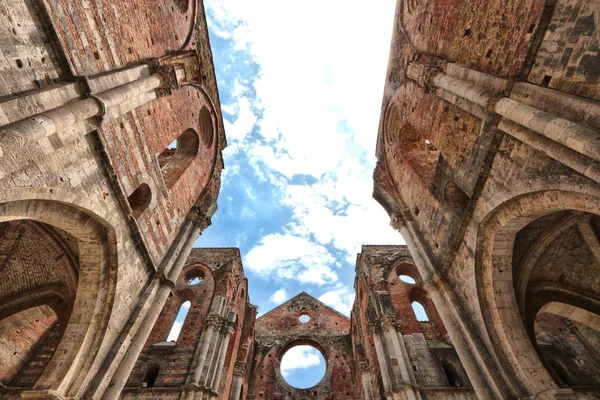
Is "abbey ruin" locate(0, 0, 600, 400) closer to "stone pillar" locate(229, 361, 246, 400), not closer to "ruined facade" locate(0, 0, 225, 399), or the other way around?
"ruined facade" locate(0, 0, 225, 399)

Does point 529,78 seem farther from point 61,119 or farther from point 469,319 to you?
point 61,119

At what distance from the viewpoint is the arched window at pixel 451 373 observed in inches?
382

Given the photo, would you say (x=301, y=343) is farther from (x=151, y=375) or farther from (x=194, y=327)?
(x=151, y=375)

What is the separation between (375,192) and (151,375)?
391 inches

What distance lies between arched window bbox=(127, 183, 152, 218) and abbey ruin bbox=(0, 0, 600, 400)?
4cm

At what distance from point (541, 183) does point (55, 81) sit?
689cm

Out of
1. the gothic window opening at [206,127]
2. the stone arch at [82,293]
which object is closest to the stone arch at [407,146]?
the gothic window opening at [206,127]

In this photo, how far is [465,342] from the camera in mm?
5883

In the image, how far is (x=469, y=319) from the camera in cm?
600

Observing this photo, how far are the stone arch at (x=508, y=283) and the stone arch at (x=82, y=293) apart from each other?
681 cm

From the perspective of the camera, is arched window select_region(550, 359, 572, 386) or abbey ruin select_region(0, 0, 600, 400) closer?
abbey ruin select_region(0, 0, 600, 400)

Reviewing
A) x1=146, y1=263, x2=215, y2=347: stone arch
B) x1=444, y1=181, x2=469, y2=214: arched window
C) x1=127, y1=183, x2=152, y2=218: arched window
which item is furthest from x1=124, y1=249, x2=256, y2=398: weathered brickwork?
x1=444, y1=181, x2=469, y2=214: arched window

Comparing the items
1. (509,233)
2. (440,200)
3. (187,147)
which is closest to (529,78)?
(509,233)

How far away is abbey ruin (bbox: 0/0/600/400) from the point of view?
3766mm
